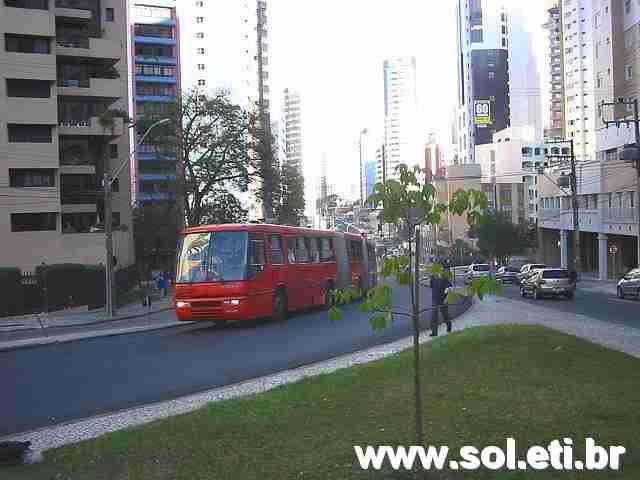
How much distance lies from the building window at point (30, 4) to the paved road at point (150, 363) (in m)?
32.2

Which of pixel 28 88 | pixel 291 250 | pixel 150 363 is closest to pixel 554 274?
pixel 291 250

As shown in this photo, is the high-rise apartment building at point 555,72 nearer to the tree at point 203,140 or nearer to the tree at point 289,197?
the tree at point 289,197

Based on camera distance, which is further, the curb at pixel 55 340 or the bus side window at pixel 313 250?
the bus side window at pixel 313 250

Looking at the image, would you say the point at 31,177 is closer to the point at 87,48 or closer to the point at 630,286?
the point at 87,48

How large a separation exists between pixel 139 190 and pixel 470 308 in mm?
63890

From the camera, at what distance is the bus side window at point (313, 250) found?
26.6 m

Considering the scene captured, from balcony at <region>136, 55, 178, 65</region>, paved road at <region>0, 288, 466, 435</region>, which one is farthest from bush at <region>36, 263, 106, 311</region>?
balcony at <region>136, 55, 178, 65</region>

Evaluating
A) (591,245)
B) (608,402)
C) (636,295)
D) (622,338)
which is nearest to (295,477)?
(608,402)

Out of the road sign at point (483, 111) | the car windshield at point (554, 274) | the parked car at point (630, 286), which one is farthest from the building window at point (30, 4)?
the road sign at point (483, 111)

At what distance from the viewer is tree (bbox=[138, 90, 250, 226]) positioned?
159 ft

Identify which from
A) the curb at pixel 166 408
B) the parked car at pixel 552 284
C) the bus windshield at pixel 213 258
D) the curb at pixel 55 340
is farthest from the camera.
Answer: the parked car at pixel 552 284

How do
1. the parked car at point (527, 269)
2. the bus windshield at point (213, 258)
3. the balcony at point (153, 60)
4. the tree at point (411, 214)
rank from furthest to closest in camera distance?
the balcony at point (153, 60) < the parked car at point (527, 269) < the bus windshield at point (213, 258) < the tree at point (411, 214)

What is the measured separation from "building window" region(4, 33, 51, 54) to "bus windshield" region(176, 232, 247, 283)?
30984 mm

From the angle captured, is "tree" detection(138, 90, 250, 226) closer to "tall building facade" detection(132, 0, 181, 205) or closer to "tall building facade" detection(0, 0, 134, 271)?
"tall building facade" detection(0, 0, 134, 271)
